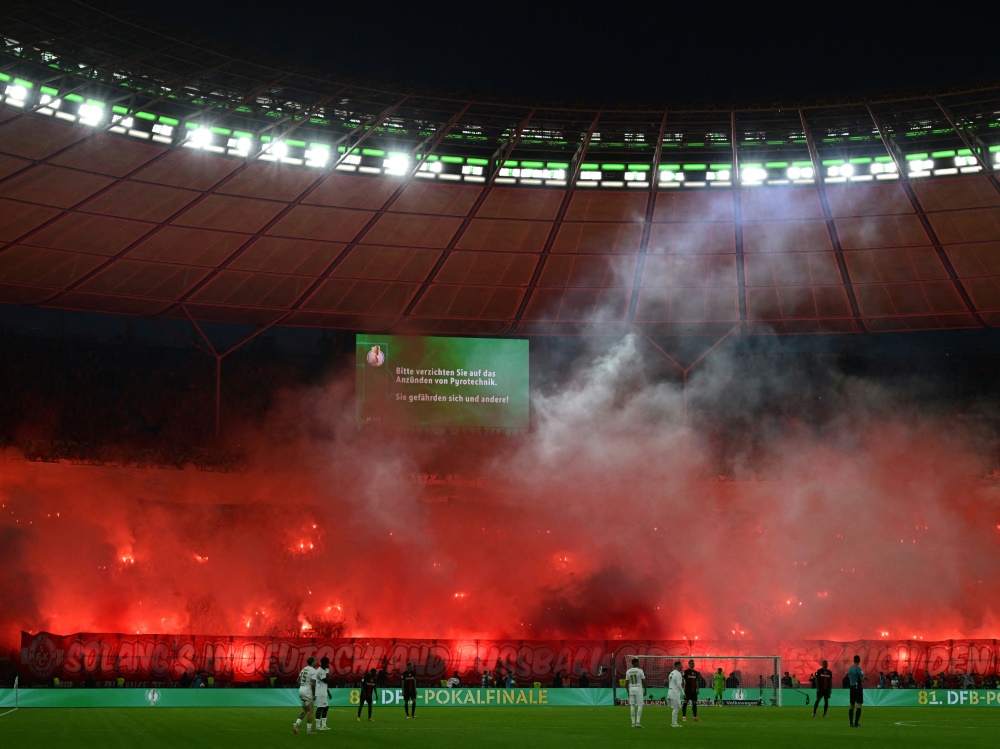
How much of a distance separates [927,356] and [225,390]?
2815 centimetres

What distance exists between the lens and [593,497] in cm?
4412

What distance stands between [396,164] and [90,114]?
8.51 metres

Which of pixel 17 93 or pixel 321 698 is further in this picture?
pixel 17 93

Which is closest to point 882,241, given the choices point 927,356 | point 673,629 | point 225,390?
point 927,356

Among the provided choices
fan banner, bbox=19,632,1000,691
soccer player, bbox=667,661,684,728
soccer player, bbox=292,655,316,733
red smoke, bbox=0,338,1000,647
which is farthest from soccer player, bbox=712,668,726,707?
soccer player, bbox=292,655,316,733

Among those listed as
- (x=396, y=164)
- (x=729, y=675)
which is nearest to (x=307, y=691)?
(x=396, y=164)

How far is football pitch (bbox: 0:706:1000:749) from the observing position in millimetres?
17422

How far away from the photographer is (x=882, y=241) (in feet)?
118

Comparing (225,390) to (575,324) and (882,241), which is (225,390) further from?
(882,241)

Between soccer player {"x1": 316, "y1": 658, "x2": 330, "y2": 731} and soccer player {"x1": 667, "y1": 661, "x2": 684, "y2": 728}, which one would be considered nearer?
soccer player {"x1": 316, "y1": 658, "x2": 330, "y2": 731}

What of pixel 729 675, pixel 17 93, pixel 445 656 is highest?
pixel 17 93

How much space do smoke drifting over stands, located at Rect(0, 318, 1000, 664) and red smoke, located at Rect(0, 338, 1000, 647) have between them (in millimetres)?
81

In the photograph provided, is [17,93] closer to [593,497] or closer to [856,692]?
[856,692]

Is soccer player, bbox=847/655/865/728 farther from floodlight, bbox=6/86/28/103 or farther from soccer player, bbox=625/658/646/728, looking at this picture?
floodlight, bbox=6/86/28/103
